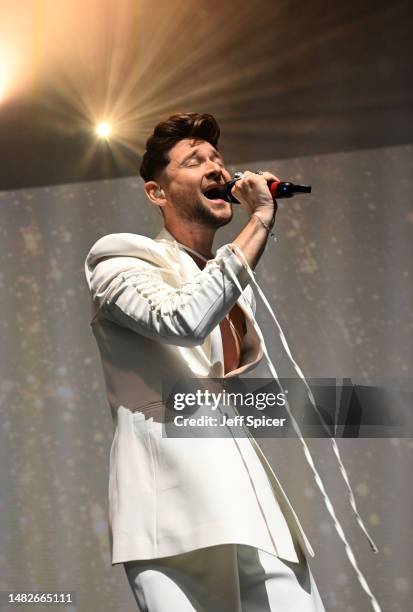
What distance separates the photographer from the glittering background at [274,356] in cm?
242

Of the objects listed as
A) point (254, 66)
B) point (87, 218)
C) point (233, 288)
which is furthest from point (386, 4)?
point (233, 288)

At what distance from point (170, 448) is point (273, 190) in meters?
0.47

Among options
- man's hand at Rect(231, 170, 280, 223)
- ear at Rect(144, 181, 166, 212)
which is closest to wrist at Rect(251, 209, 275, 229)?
man's hand at Rect(231, 170, 280, 223)

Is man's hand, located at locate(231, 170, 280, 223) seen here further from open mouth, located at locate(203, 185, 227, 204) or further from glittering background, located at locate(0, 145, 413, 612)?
glittering background, located at locate(0, 145, 413, 612)

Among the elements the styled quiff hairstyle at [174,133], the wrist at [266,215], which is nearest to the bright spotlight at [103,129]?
Answer: the styled quiff hairstyle at [174,133]

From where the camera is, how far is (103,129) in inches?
104

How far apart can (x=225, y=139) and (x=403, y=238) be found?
52 cm

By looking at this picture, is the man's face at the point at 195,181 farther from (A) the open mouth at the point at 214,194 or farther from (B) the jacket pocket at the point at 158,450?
(B) the jacket pocket at the point at 158,450

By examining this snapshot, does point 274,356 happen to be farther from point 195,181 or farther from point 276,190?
point 276,190

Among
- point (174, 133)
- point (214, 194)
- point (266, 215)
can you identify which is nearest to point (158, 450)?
point (266, 215)

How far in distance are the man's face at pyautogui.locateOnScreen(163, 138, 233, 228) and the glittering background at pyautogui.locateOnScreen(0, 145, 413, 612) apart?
0.59 meters

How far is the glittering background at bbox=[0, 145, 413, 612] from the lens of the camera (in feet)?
7.93

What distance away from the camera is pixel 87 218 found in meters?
2.59

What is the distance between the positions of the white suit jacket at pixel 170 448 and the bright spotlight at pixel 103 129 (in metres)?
0.97
